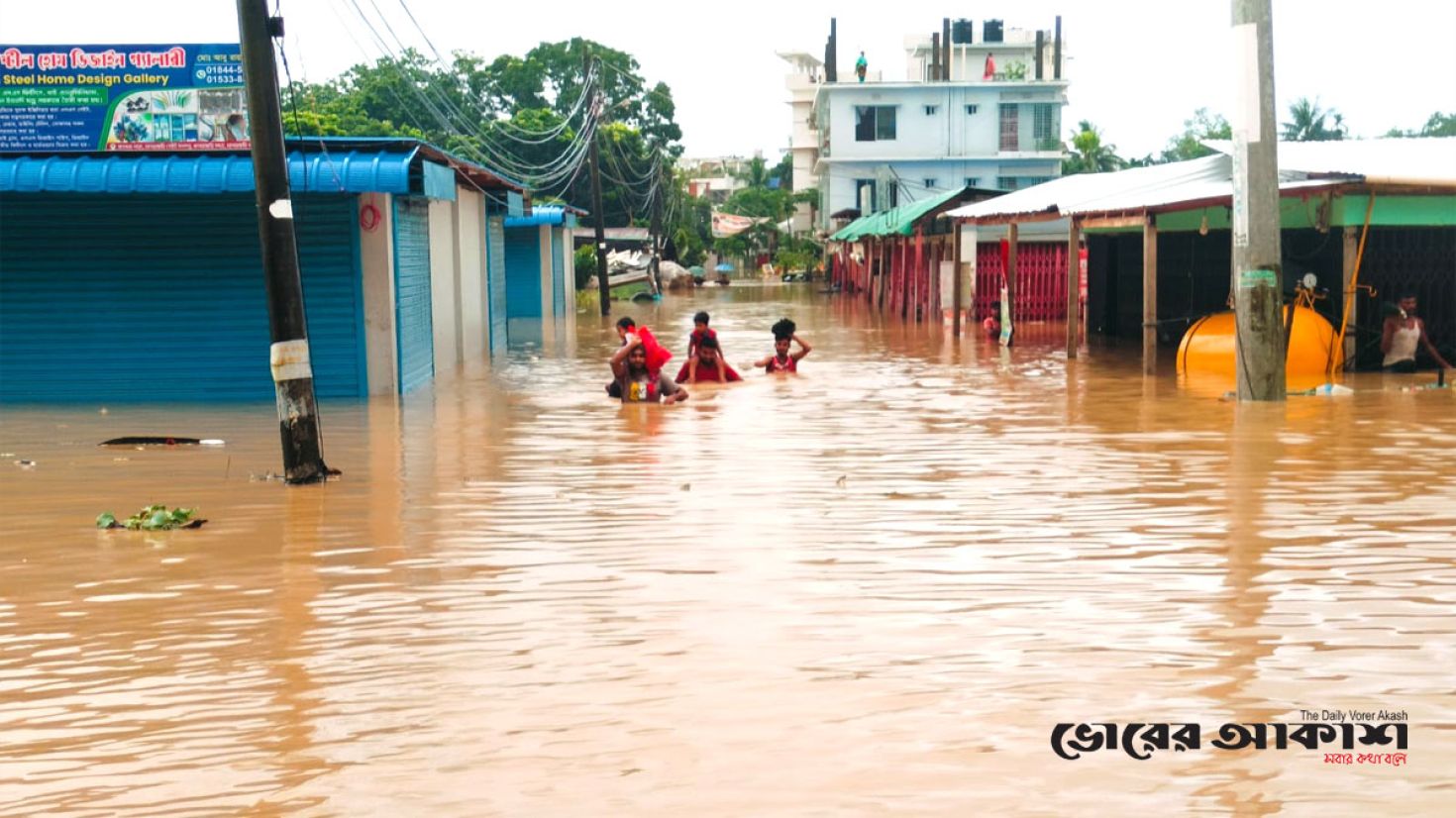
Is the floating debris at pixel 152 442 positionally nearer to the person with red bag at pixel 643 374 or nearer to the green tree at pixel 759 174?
the person with red bag at pixel 643 374

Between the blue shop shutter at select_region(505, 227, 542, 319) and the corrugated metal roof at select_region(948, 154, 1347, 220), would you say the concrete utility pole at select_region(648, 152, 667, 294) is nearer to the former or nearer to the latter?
the blue shop shutter at select_region(505, 227, 542, 319)

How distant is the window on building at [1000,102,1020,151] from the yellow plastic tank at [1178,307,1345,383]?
55.6m

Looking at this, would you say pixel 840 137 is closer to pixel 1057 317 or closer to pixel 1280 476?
pixel 1057 317

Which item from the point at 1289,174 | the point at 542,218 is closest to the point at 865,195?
the point at 542,218

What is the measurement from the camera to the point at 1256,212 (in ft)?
55.8

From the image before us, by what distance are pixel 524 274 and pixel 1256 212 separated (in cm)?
3152

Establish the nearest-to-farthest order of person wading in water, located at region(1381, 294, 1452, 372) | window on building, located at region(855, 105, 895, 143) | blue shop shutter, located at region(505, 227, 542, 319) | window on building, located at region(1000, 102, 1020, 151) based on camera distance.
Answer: person wading in water, located at region(1381, 294, 1452, 372), blue shop shutter, located at region(505, 227, 542, 319), window on building, located at region(1000, 102, 1020, 151), window on building, located at region(855, 105, 895, 143)

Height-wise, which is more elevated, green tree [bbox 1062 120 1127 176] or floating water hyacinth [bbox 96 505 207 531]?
green tree [bbox 1062 120 1127 176]

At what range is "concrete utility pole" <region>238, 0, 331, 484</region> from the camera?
39.5 ft

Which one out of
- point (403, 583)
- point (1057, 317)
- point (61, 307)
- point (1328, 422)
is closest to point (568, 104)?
point (1057, 317)

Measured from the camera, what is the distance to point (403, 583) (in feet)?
28.3

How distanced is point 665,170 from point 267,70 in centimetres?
6910

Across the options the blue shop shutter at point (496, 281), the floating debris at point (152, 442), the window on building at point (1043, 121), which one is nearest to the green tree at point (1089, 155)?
the window on building at point (1043, 121)

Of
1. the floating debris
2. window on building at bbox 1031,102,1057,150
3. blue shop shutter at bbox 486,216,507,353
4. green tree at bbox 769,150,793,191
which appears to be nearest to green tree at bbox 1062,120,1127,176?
window on building at bbox 1031,102,1057,150
